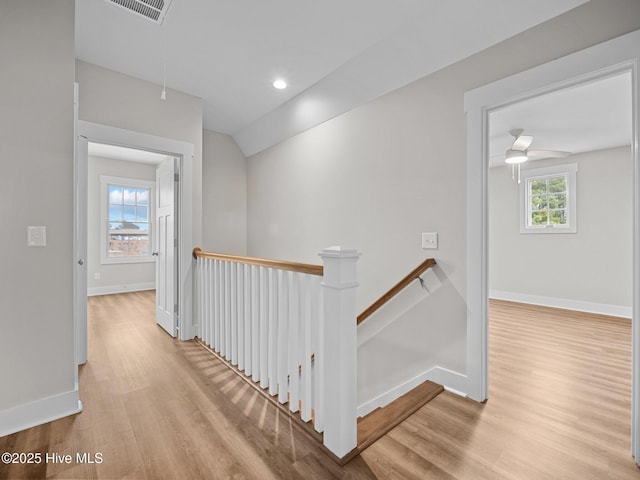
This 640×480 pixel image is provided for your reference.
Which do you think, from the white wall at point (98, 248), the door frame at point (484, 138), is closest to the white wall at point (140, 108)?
the door frame at point (484, 138)

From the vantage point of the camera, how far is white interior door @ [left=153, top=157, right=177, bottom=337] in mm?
3383

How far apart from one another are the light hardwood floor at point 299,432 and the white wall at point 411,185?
518mm

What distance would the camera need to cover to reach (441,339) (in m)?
2.26

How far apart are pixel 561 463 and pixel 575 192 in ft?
15.8

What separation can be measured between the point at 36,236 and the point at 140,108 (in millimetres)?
1792

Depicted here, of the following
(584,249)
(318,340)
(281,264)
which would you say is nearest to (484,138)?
(281,264)

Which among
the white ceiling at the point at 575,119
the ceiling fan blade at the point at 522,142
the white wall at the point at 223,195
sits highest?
the white ceiling at the point at 575,119

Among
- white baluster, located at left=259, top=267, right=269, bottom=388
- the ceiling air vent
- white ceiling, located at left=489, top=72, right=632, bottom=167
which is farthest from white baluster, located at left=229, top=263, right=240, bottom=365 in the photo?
white ceiling, located at left=489, top=72, right=632, bottom=167

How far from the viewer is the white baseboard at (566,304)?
14.4 feet

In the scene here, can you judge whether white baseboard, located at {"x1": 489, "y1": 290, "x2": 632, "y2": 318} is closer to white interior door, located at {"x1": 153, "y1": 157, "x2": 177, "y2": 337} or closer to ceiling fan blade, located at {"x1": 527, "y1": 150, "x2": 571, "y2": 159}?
ceiling fan blade, located at {"x1": 527, "y1": 150, "x2": 571, "y2": 159}

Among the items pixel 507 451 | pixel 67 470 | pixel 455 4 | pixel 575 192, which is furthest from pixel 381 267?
pixel 575 192

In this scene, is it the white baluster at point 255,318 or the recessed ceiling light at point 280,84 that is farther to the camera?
the recessed ceiling light at point 280,84

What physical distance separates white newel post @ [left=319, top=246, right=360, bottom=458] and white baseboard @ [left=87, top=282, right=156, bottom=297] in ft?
19.6

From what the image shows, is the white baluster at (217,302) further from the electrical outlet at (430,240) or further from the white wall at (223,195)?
the electrical outlet at (430,240)
